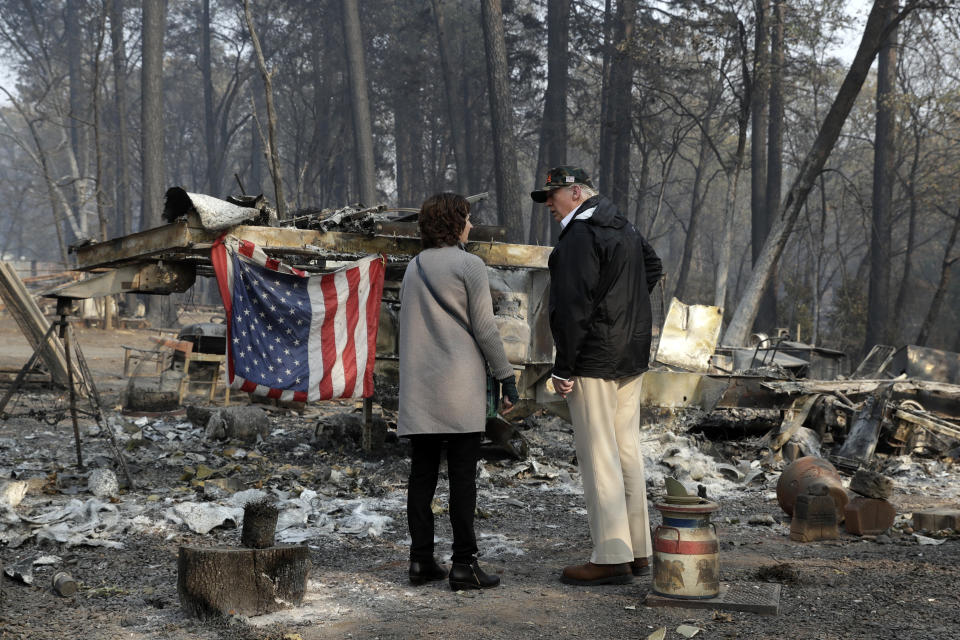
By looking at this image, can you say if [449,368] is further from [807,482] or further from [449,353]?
[807,482]

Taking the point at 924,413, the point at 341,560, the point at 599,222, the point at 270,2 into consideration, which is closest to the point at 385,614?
the point at 341,560

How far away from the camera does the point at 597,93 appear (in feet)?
104

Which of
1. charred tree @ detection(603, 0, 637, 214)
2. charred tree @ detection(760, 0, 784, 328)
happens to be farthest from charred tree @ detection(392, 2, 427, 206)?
charred tree @ detection(760, 0, 784, 328)

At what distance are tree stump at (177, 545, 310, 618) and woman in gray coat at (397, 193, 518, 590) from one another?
27.3 inches

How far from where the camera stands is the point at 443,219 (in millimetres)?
4375

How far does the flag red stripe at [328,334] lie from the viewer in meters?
7.92

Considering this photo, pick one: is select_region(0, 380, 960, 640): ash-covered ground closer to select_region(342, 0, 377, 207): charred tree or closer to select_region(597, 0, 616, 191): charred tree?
select_region(342, 0, 377, 207): charred tree

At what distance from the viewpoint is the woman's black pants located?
171 inches

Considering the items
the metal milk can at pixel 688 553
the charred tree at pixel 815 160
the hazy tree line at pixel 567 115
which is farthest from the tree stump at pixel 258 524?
the charred tree at pixel 815 160

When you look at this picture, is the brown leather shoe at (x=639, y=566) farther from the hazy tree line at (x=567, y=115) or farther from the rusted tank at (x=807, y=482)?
the hazy tree line at (x=567, y=115)

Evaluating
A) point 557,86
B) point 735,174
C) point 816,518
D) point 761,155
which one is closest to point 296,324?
point 816,518

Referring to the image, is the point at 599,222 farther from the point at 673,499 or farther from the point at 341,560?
the point at 341,560

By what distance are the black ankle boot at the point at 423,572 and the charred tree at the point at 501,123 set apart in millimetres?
16116

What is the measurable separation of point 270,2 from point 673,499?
39.2 m
